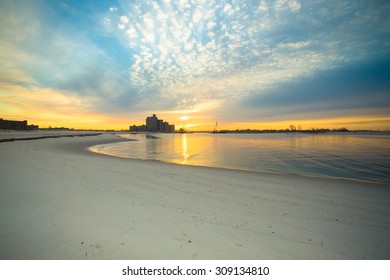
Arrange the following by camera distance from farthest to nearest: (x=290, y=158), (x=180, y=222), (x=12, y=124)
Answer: (x=12, y=124) → (x=290, y=158) → (x=180, y=222)

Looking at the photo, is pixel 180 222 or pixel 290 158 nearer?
pixel 180 222

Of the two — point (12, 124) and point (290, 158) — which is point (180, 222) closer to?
point (290, 158)

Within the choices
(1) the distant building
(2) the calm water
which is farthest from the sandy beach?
(1) the distant building

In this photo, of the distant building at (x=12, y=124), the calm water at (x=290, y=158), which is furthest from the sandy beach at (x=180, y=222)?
the distant building at (x=12, y=124)

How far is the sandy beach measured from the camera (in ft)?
11.9

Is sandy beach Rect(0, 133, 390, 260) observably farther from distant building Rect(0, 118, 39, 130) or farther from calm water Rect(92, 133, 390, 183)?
distant building Rect(0, 118, 39, 130)

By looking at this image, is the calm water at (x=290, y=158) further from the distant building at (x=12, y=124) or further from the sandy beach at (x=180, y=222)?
the distant building at (x=12, y=124)

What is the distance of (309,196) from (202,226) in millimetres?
5937

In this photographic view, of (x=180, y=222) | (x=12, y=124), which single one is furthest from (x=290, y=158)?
(x=12, y=124)

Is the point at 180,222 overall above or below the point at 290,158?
above

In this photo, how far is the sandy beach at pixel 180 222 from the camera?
362 cm

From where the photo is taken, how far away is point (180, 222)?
4.74 m

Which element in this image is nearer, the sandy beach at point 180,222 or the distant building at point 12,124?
the sandy beach at point 180,222
